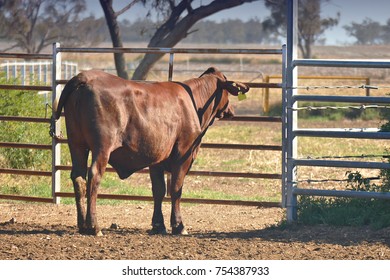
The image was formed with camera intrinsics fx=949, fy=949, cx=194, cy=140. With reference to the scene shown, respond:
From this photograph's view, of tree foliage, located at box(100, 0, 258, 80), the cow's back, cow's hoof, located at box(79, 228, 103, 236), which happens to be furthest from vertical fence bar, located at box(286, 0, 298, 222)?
tree foliage, located at box(100, 0, 258, 80)

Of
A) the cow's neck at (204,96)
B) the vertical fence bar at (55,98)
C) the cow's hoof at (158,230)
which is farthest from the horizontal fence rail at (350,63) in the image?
the vertical fence bar at (55,98)

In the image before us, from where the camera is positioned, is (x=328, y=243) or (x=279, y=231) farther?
(x=279, y=231)

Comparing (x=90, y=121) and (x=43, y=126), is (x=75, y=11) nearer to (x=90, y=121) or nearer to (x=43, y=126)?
(x=43, y=126)

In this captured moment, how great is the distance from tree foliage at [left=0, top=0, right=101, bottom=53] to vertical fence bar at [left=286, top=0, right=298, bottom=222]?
32.4 meters

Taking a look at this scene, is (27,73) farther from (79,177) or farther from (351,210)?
(351,210)

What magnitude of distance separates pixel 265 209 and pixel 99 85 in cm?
364

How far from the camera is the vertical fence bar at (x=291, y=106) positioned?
999 cm

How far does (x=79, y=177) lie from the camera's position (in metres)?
9.43

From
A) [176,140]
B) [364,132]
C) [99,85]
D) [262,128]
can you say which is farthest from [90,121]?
[262,128]

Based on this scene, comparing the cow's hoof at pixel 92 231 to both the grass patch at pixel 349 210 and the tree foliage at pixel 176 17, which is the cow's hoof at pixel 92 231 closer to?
the grass patch at pixel 349 210

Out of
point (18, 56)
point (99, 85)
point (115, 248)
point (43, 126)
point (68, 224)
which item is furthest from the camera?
point (43, 126)

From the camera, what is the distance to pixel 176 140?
9.75m

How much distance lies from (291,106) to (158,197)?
67.2 inches

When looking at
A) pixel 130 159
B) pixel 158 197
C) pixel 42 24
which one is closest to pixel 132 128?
pixel 130 159
